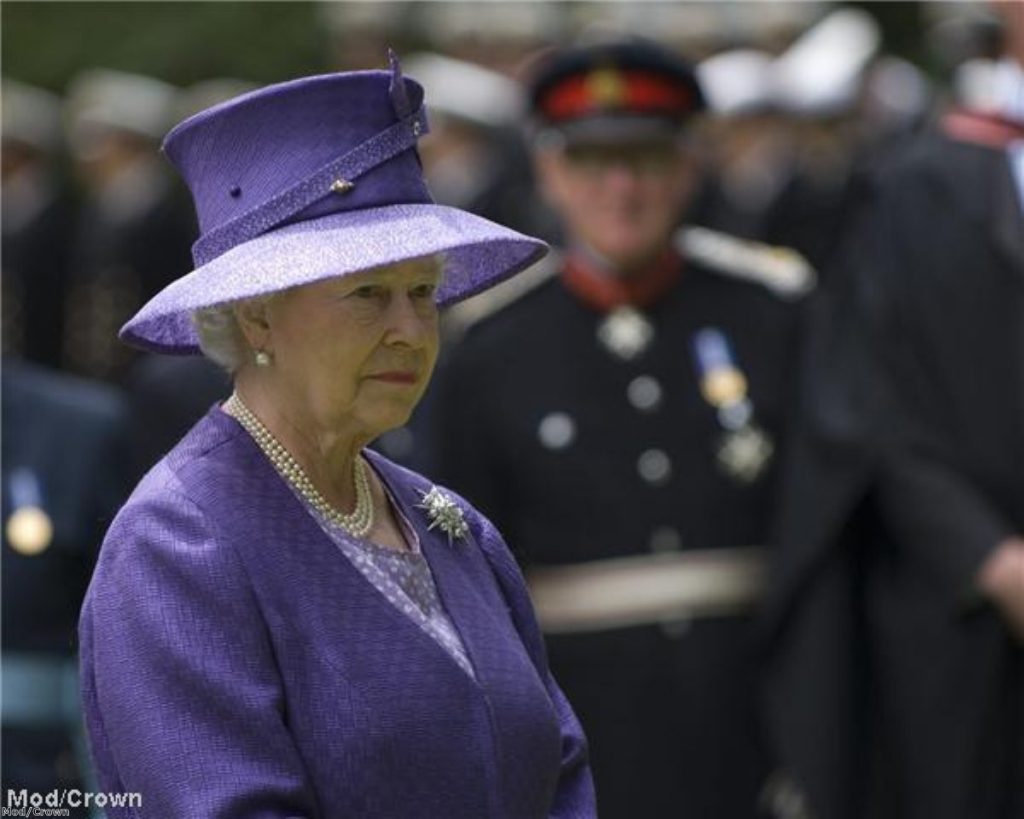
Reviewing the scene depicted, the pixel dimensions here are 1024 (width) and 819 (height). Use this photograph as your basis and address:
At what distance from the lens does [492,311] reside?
20.8ft

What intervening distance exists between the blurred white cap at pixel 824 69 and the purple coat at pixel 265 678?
297 inches

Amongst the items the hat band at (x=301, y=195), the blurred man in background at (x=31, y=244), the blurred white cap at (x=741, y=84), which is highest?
the hat band at (x=301, y=195)

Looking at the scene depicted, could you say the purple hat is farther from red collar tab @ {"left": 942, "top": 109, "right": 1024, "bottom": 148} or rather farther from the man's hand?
red collar tab @ {"left": 942, "top": 109, "right": 1024, "bottom": 148}

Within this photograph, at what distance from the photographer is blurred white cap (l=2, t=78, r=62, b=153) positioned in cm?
1389

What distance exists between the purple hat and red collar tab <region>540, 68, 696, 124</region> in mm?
2727

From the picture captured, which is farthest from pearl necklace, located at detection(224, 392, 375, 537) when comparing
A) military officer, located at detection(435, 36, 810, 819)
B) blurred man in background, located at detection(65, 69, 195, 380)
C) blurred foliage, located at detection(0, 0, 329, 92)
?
blurred foliage, located at detection(0, 0, 329, 92)

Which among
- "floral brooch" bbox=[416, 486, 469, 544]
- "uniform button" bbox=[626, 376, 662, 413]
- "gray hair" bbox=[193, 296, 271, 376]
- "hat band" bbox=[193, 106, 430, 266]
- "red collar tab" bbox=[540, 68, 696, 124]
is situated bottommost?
"uniform button" bbox=[626, 376, 662, 413]

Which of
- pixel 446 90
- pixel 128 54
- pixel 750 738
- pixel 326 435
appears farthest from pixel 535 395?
pixel 128 54

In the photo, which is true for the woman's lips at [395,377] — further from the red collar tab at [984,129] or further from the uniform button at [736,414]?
the red collar tab at [984,129]

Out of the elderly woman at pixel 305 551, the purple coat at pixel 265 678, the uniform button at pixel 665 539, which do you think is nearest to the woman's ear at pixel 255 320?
the elderly woman at pixel 305 551

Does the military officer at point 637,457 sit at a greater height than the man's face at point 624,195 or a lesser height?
lesser

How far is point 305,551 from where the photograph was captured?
3561mm

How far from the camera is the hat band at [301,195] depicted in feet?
11.7

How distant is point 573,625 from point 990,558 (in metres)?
0.91
